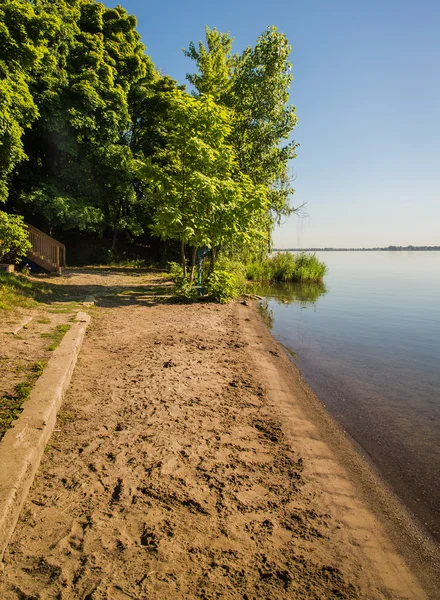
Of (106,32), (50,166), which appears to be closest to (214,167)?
(50,166)

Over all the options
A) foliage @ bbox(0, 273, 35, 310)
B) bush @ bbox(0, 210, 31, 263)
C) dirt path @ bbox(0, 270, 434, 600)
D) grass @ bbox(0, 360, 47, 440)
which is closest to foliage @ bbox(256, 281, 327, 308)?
foliage @ bbox(0, 273, 35, 310)

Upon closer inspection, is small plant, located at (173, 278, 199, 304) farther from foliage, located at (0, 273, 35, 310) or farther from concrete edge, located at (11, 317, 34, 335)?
concrete edge, located at (11, 317, 34, 335)

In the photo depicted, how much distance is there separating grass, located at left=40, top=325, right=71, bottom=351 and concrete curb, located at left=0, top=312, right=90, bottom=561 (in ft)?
2.68

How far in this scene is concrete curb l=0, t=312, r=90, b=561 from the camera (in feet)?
7.40

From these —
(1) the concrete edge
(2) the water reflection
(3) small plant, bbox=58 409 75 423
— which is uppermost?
(1) the concrete edge

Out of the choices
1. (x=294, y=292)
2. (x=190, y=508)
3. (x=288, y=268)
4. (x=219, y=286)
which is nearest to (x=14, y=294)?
(x=219, y=286)

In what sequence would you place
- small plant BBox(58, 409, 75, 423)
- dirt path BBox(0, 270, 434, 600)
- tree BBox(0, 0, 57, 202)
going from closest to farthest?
dirt path BBox(0, 270, 434, 600), small plant BBox(58, 409, 75, 423), tree BBox(0, 0, 57, 202)

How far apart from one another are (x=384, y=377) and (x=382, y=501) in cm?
388

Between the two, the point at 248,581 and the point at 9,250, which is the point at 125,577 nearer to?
the point at 248,581

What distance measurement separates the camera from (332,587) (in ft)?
6.83

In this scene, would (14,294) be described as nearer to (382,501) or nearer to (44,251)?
(382,501)

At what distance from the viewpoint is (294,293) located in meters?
18.8

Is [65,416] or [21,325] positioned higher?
[21,325]

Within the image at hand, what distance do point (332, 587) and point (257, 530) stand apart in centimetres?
56
